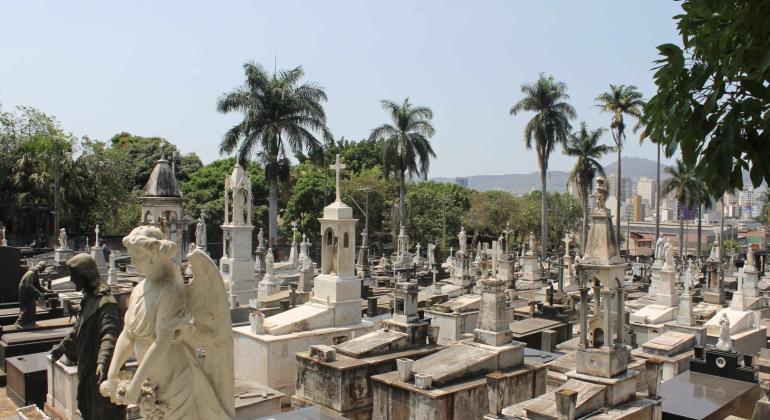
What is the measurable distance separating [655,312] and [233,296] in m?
12.0

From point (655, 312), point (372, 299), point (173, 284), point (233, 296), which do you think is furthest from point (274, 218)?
point (173, 284)

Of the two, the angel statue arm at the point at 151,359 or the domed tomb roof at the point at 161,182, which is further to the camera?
the domed tomb roof at the point at 161,182

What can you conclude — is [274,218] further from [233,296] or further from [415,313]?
[415,313]

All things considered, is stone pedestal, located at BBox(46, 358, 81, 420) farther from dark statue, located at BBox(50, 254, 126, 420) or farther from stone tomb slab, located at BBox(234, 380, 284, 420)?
dark statue, located at BBox(50, 254, 126, 420)

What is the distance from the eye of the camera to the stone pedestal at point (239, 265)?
19.0 m

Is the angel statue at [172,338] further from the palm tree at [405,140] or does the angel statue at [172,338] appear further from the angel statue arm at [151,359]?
the palm tree at [405,140]

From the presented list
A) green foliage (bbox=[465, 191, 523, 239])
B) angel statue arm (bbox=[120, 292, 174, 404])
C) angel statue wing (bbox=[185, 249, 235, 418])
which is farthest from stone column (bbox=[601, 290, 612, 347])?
green foliage (bbox=[465, 191, 523, 239])

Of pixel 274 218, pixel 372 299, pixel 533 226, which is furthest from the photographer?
pixel 533 226

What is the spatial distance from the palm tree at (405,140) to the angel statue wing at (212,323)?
32983 mm

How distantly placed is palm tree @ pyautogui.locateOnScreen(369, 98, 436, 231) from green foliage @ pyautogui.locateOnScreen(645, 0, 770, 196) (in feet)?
109

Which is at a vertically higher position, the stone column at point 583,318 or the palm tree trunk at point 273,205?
the palm tree trunk at point 273,205

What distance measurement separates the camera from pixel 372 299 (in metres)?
16.2

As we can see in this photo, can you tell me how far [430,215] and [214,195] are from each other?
1552 cm

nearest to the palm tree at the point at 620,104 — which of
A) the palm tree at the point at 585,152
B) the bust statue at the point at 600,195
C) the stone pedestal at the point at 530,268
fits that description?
the palm tree at the point at 585,152
